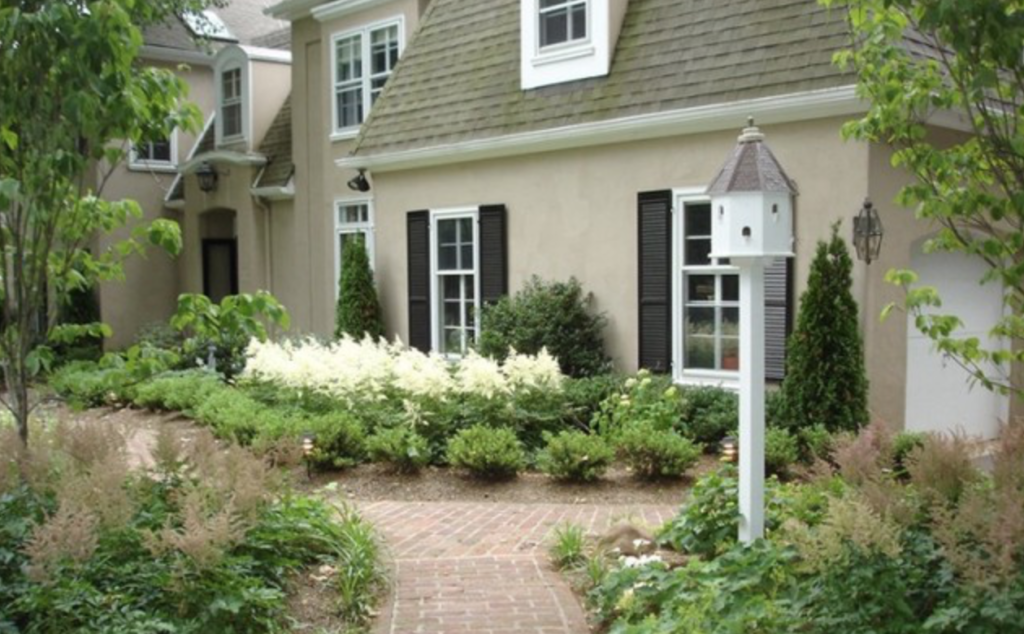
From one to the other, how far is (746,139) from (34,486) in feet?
13.8

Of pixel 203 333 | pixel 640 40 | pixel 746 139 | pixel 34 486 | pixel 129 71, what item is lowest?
pixel 34 486

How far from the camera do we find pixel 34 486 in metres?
5.31

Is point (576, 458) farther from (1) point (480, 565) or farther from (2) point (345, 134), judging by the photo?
(2) point (345, 134)

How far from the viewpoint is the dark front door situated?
19859mm

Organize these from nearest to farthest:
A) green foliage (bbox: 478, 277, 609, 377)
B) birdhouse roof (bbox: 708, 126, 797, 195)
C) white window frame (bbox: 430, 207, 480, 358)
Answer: birdhouse roof (bbox: 708, 126, 797, 195) < green foliage (bbox: 478, 277, 609, 377) < white window frame (bbox: 430, 207, 480, 358)

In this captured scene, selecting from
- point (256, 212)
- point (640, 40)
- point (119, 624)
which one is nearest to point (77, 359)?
point (256, 212)

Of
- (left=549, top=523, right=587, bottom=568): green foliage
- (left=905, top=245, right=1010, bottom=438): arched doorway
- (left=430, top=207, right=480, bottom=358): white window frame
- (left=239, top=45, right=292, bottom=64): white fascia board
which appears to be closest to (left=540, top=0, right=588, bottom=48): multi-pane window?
(left=430, top=207, right=480, bottom=358): white window frame

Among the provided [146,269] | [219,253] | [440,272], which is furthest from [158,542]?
[146,269]

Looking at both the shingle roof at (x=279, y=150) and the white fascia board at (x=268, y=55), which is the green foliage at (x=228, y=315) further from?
the white fascia board at (x=268, y=55)

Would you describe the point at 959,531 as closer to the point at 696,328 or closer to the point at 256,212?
the point at 696,328

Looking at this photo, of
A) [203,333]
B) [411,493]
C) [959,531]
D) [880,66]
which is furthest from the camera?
[411,493]

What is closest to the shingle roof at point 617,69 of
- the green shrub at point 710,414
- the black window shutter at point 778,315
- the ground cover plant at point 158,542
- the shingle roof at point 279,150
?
the black window shutter at point 778,315

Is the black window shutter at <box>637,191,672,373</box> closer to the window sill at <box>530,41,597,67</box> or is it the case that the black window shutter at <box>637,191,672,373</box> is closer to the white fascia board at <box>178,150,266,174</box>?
the window sill at <box>530,41,597,67</box>

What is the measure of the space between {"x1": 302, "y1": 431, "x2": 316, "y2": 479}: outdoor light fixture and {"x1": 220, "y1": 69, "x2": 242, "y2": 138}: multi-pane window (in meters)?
11.2
